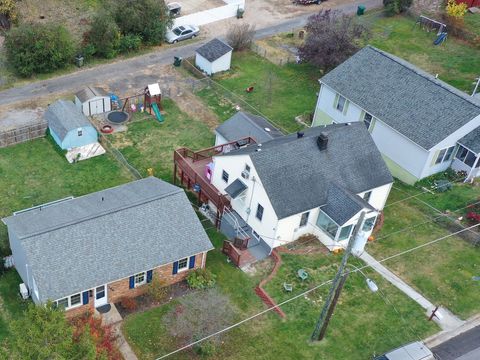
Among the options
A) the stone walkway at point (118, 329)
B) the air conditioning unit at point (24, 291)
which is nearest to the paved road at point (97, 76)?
the air conditioning unit at point (24, 291)

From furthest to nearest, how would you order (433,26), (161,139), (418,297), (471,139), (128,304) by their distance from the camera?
(433,26)
(161,139)
(471,139)
(418,297)
(128,304)

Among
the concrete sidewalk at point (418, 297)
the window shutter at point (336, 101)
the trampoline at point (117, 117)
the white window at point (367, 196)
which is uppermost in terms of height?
the window shutter at point (336, 101)

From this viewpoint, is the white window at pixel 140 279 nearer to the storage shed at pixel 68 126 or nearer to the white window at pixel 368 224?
the white window at pixel 368 224

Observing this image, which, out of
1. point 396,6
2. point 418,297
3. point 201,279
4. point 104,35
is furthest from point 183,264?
point 396,6

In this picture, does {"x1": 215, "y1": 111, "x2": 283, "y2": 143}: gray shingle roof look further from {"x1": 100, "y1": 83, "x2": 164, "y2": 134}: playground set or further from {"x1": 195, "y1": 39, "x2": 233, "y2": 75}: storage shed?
{"x1": 195, "y1": 39, "x2": 233, "y2": 75}: storage shed

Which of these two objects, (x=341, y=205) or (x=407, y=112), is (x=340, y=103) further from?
(x=341, y=205)

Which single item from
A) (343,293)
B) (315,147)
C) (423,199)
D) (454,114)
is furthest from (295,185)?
(454,114)
